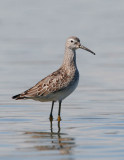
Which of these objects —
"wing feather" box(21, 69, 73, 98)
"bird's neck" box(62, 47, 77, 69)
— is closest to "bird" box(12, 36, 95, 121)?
"wing feather" box(21, 69, 73, 98)

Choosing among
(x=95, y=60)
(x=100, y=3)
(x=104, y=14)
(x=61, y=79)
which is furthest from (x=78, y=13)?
(x=61, y=79)

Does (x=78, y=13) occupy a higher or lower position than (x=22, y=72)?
higher

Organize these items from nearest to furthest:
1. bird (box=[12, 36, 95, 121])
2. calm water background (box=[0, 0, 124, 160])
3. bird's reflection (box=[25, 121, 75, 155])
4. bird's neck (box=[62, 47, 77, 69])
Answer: bird's reflection (box=[25, 121, 75, 155]) → calm water background (box=[0, 0, 124, 160]) → bird (box=[12, 36, 95, 121]) → bird's neck (box=[62, 47, 77, 69])

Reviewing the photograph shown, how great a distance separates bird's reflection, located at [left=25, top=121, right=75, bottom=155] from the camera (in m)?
11.7

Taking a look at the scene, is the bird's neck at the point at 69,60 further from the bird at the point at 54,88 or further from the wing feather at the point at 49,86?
the wing feather at the point at 49,86

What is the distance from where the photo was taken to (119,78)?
1906 centimetres

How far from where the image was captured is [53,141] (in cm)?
1241

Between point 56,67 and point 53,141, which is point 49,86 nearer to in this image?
point 53,141

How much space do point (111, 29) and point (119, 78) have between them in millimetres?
8565

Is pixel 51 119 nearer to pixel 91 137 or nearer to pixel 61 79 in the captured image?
pixel 61 79

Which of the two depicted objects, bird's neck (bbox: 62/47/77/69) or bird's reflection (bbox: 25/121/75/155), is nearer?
bird's reflection (bbox: 25/121/75/155)

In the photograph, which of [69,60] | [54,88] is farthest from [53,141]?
[69,60]

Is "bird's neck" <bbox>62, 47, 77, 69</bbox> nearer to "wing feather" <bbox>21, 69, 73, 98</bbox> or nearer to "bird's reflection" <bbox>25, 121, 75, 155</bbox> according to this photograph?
"wing feather" <bbox>21, 69, 73, 98</bbox>

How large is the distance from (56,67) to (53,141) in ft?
27.3
